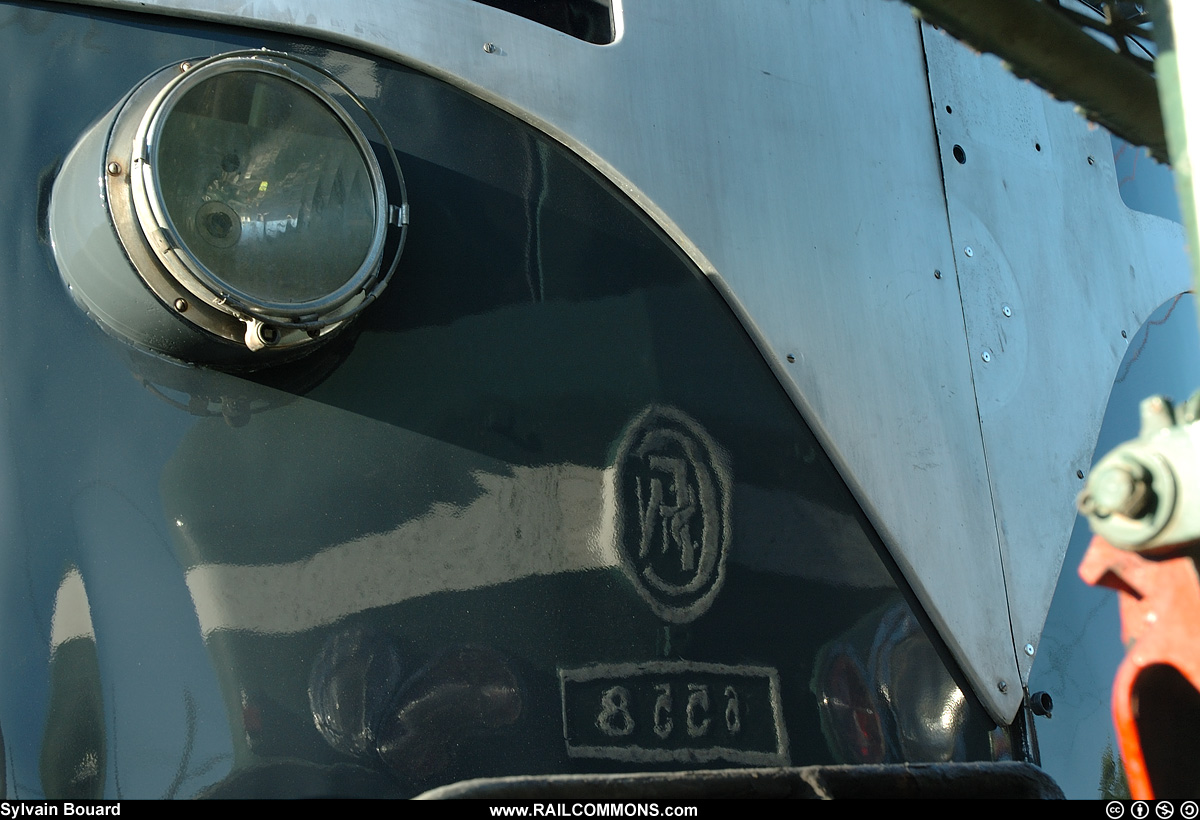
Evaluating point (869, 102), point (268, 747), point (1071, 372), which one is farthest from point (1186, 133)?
point (1071, 372)

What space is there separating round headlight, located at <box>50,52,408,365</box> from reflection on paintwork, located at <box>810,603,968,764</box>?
0.73 metres

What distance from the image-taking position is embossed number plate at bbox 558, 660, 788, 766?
1.26 meters

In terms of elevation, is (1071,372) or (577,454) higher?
(1071,372)

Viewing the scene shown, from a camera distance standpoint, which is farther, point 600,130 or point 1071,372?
point 1071,372

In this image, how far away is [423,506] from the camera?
125 centimetres

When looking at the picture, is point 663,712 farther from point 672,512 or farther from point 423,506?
point 423,506

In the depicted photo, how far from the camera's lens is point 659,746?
1.28 metres

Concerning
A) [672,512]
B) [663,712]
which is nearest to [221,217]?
[672,512]

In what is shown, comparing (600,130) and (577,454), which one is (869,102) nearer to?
(600,130)

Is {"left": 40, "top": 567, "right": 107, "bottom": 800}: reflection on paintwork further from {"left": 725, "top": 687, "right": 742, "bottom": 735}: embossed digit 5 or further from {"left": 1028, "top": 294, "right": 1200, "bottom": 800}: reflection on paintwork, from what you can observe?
{"left": 1028, "top": 294, "right": 1200, "bottom": 800}: reflection on paintwork

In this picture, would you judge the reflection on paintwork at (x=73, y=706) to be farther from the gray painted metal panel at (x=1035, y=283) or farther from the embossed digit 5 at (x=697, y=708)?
the gray painted metal panel at (x=1035, y=283)

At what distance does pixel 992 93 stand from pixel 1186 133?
132 cm

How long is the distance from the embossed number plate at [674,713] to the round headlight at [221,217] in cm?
48

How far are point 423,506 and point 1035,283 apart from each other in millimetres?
1128
